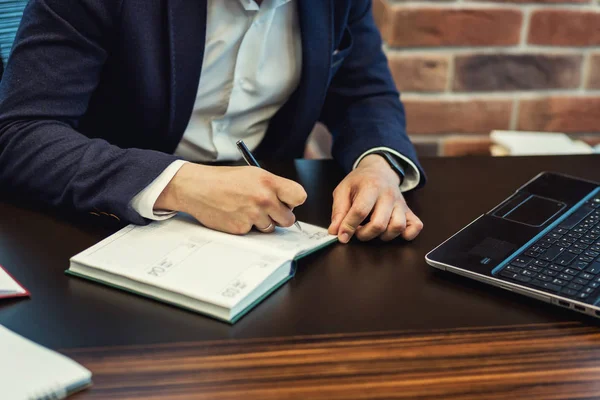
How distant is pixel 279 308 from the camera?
2.42 feet

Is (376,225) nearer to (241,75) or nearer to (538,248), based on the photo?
(538,248)

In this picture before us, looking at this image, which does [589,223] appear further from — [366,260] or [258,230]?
[258,230]

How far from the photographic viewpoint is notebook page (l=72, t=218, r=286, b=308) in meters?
0.73

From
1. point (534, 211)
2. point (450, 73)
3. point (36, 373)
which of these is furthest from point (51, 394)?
point (450, 73)

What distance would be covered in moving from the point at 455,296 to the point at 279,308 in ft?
0.62

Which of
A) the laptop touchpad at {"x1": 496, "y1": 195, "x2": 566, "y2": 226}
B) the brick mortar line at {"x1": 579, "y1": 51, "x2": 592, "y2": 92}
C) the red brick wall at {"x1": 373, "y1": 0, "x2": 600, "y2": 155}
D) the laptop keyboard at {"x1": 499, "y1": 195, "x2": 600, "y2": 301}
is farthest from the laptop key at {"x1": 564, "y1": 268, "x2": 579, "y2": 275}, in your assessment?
the brick mortar line at {"x1": 579, "y1": 51, "x2": 592, "y2": 92}

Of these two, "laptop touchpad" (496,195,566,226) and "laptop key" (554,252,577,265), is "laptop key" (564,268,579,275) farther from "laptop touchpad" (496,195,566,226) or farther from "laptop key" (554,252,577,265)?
"laptop touchpad" (496,195,566,226)

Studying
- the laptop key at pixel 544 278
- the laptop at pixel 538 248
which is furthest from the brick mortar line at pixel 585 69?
the laptop key at pixel 544 278

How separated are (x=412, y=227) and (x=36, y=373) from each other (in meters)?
0.49

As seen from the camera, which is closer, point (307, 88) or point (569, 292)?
point (569, 292)

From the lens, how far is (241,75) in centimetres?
120

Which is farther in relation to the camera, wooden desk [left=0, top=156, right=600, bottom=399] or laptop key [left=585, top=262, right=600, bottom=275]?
laptop key [left=585, top=262, right=600, bottom=275]

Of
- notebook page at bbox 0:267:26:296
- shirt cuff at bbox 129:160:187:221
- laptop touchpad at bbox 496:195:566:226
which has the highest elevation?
shirt cuff at bbox 129:160:187:221

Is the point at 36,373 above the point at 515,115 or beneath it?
above
